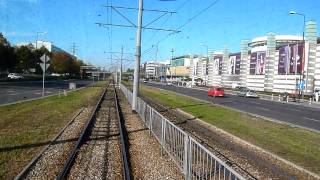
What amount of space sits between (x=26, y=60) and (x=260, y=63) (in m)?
54.0

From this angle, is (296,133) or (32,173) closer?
(32,173)

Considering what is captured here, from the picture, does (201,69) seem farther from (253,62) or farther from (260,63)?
(260,63)

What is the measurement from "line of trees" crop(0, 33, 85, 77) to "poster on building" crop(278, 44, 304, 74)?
163ft

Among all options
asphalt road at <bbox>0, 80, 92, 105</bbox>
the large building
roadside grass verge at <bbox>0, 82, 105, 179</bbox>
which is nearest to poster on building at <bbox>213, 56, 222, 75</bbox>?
the large building

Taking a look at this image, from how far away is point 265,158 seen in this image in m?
14.0

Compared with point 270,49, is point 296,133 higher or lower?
lower

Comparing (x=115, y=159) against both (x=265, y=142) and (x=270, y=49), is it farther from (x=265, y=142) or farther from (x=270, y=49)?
(x=270, y=49)

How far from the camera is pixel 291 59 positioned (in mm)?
77625

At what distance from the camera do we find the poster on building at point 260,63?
92.8 m

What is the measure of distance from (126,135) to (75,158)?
595 cm

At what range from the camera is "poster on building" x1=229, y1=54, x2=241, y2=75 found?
376 ft

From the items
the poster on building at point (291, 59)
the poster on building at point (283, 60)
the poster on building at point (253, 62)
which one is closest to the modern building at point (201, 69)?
the poster on building at point (253, 62)

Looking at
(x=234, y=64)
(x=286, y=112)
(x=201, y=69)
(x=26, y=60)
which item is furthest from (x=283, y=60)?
(x=201, y=69)

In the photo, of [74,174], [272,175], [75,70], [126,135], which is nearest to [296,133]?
[126,135]
